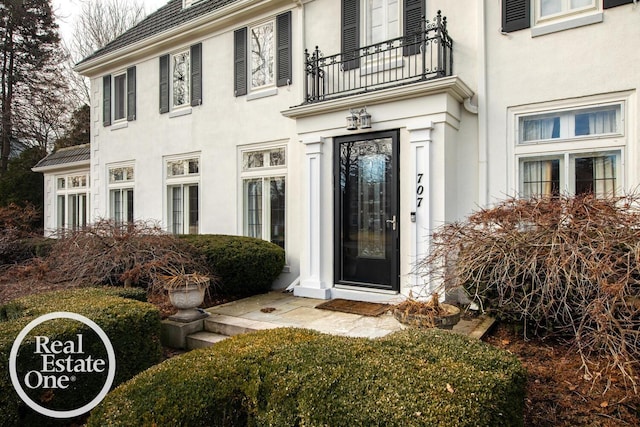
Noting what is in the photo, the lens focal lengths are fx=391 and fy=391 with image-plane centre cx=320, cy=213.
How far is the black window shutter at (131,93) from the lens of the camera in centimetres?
1029

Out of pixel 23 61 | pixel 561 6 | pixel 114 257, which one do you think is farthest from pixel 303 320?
pixel 23 61

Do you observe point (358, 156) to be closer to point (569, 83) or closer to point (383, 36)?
point (383, 36)

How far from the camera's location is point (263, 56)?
8.06 m

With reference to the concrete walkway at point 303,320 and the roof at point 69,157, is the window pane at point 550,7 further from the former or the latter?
the roof at point 69,157

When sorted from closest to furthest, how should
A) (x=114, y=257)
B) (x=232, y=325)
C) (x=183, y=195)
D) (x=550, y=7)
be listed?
(x=232, y=325) → (x=550, y=7) → (x=114, y=257) → (x=183, y=195)

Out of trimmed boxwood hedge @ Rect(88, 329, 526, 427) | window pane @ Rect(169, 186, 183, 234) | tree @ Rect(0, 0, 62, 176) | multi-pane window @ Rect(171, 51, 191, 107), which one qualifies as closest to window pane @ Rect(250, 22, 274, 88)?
multi-pane window @ Rect(171, 51, 191, 107)

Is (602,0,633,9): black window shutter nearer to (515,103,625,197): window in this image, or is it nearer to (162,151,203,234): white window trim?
(515,103,625,197): window

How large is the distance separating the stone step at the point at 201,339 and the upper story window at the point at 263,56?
492 cm

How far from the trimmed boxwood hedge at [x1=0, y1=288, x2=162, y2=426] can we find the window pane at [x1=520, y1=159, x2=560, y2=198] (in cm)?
494

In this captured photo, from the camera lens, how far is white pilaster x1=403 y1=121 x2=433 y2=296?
5375 millimetres

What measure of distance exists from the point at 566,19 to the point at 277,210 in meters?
5.50

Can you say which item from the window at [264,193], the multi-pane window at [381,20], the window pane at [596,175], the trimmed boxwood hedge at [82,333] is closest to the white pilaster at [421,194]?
the window pane at [596,175]

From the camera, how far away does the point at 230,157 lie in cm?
842

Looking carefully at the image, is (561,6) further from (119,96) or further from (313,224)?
(119,96)
